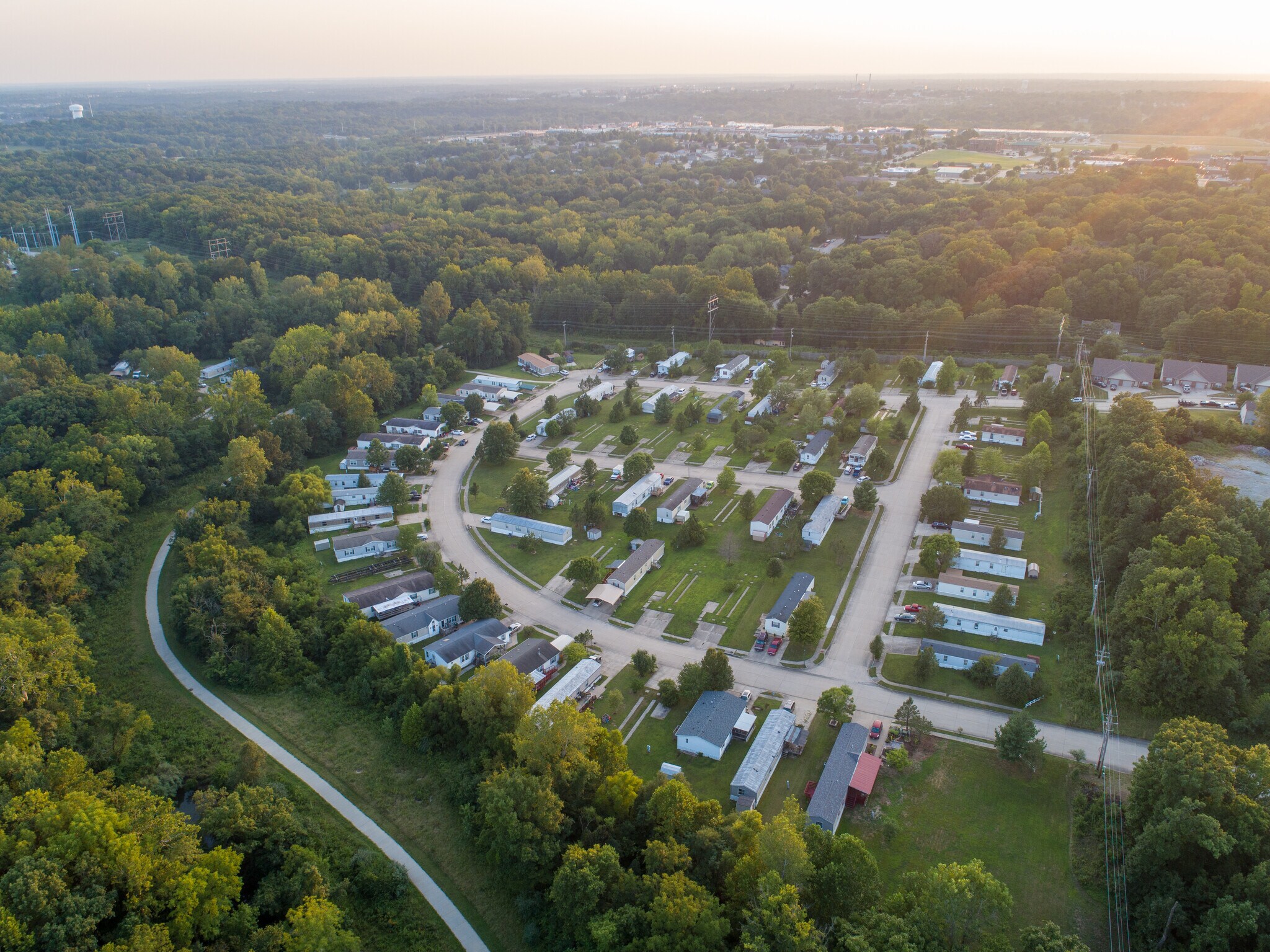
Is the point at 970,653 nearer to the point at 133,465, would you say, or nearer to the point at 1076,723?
the point at 1076,723

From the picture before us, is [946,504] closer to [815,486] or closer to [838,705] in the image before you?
[815,486]

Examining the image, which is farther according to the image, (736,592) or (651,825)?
(736,592)

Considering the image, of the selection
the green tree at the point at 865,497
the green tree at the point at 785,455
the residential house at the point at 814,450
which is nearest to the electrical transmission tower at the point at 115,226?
the green tree at the point at 785,455

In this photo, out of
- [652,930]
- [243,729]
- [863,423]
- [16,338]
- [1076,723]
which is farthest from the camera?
[16,338]

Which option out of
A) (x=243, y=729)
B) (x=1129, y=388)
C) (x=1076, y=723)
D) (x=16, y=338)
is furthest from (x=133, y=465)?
(x=1129, y=388)

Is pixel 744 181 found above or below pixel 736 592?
above

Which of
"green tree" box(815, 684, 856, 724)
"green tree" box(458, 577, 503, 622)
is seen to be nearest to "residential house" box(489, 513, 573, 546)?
"green tree" box(458, 577, 503, 622)

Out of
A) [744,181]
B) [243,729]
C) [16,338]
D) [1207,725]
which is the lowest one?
[243,729]
